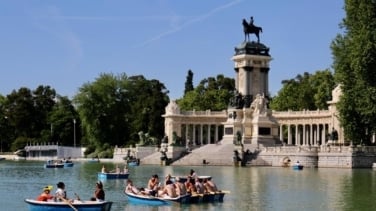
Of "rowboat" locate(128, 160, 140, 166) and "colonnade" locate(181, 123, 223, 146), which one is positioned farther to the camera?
"colonnade" locate(181, 123, 223, 146)

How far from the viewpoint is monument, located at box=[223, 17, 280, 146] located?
9269 centimetres

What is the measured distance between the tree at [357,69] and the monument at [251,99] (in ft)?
67.9

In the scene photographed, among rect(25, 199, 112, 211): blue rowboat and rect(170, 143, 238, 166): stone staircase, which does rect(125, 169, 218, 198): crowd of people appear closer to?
rect(25, 199, 112, 211): blue rowboat

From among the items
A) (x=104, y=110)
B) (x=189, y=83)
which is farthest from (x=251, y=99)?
(x=189, y=83)

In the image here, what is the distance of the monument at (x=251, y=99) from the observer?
92688 mm

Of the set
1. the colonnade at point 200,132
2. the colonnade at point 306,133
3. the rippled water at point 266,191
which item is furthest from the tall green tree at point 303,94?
the rippled water at point 266,191

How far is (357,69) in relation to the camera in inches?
2667

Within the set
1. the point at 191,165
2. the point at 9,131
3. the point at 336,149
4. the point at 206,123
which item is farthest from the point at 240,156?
the point at 9,131

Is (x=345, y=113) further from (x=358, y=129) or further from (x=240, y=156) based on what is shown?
(x=240, y=156)

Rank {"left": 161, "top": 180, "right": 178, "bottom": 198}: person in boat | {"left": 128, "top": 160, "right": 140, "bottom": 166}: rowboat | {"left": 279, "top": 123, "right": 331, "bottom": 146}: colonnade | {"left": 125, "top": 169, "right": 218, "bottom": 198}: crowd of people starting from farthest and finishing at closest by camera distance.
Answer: {"left": 279, "top": 123, "right": 331, "bottom": 146}: colonnade, {"left": 128, "top": 160, "right": 140, "bottom": 166}: rowboat, {"left": 125, "top": 169, "right": 218, "bottom": 198}: crowd of people, {"left": 161, "top": 180, "right": 178, "bottom": 198}: person in boat

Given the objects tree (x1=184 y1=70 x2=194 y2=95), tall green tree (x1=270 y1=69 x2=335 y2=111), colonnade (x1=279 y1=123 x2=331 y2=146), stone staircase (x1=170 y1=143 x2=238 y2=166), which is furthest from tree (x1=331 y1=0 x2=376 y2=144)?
tree (x1=184 y1=70 x2=194 y2=95)

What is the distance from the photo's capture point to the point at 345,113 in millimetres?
70062

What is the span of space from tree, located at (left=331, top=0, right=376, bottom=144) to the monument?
20.7 m

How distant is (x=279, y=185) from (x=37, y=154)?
3396 inches
